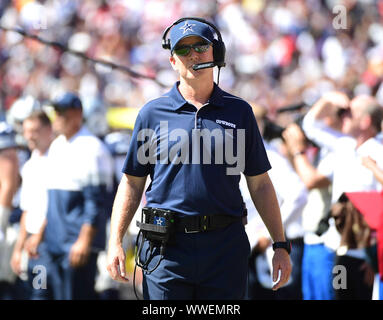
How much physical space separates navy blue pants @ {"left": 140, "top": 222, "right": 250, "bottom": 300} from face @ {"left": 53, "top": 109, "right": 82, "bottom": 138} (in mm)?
3462

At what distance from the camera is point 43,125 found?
293 inches

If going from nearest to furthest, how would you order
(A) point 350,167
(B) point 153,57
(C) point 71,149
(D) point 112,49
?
(A) point 350,167 → (C) point 71,149 → (B) point 153,57 → (D) point 112,49

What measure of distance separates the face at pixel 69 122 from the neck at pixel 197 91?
11.0 ft

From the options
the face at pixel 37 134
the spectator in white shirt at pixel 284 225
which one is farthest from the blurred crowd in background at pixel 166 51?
the spectator in white shirt at pixel 284 225

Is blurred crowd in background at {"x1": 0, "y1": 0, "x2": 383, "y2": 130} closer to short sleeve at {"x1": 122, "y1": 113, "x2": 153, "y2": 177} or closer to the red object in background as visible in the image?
the red object in background

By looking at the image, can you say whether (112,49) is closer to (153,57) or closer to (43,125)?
(153,57)

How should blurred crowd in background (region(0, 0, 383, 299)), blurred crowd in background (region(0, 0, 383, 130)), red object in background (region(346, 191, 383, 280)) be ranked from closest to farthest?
red object in background (region(346, 191, 383, 280)), blurred crowd in background (region(0, 0, 383, 299)), blurred crowd in background (region(0, 0, 383, 130))

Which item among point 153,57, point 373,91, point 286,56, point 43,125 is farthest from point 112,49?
point 43,125

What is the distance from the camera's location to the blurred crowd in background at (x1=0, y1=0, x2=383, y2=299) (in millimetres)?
11742

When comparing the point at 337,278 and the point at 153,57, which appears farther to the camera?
→ the point at 153,57

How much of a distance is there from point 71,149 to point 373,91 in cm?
433

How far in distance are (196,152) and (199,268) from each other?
53 centimetres

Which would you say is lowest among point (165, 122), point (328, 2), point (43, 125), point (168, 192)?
point (168, 192)

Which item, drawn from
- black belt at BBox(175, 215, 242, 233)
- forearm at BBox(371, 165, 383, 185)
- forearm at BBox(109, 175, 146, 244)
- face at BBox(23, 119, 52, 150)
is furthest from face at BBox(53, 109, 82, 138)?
black belt at BBox(175, 215, 242, 233)
